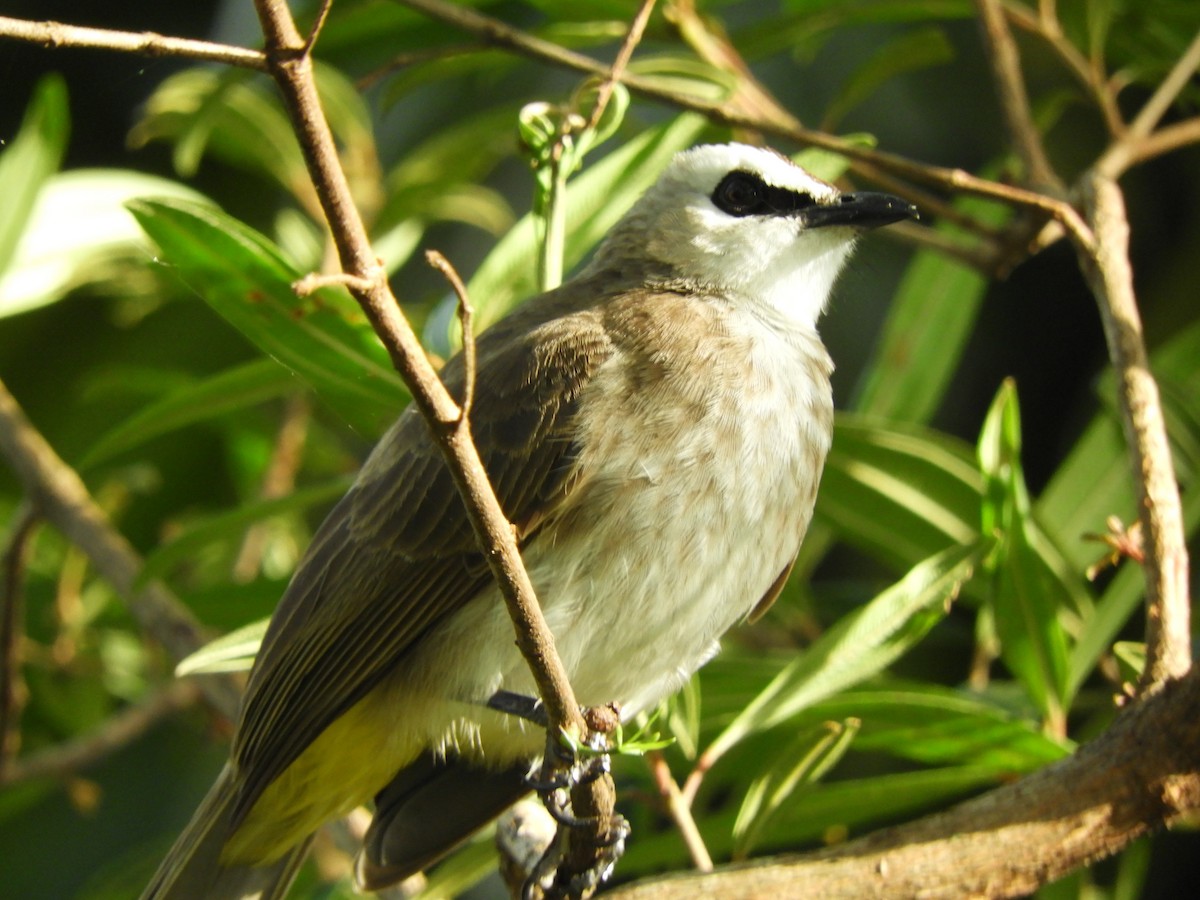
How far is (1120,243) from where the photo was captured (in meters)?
2.01

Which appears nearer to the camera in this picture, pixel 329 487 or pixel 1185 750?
pixel 1185 750

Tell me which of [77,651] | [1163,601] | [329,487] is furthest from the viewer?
[77,651]

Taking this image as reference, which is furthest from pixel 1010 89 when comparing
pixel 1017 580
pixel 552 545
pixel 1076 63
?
pixel 552 545

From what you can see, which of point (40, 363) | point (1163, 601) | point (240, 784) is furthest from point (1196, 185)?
point (40, 363)

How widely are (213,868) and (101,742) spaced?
570 millimetres

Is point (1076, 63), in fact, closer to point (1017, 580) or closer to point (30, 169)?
point (1017, 580)

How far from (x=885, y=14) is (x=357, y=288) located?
6.40 ft

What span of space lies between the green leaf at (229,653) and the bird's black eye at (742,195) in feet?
3.22

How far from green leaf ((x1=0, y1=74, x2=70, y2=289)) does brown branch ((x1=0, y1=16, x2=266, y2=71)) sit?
1705mm

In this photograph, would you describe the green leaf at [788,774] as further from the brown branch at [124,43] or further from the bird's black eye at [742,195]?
the brown branch at [124,43]

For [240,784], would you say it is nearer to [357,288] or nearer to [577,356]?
[577,356]

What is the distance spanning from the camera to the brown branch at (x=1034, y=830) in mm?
1522

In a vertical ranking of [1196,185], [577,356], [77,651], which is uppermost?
[1196,185]

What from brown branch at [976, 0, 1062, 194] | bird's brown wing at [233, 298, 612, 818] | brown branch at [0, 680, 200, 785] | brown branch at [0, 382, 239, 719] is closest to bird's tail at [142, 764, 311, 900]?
bird's brown wing at [233, 298, 612, 818]
